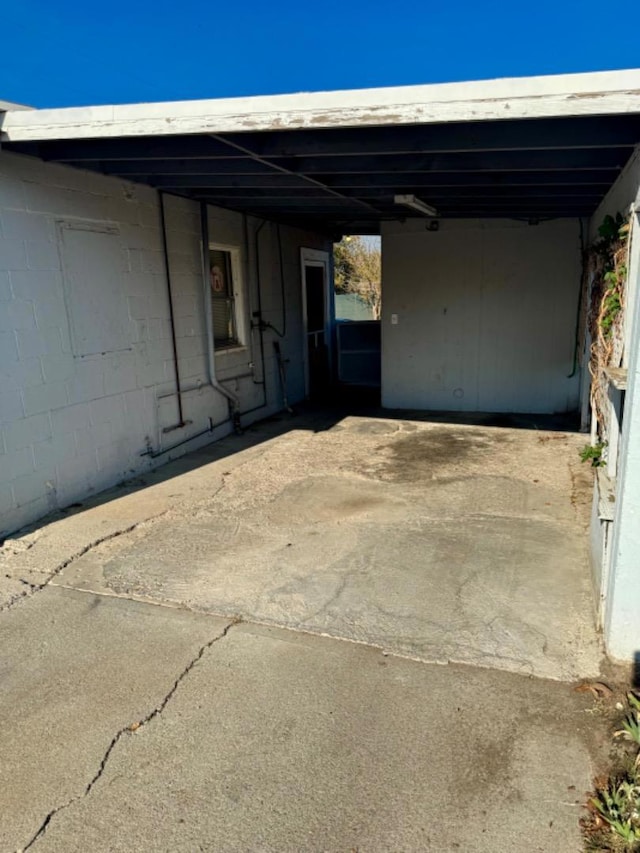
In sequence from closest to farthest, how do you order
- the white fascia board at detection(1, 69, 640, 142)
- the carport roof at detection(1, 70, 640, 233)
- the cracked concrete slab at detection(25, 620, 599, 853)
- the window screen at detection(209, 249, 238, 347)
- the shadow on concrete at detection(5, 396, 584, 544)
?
the cracked concrete slab at detection(25, 620, 599, 853), the white fascia board at detection(1, 69, 640, 142), the carport roof at detection(1, 70, 640, 233), the shadow on concrete at detection(5, 396, 584, 544), the window screen at detection(209, 249, 238, 347)

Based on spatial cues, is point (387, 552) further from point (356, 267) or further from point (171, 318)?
point (356, 267)

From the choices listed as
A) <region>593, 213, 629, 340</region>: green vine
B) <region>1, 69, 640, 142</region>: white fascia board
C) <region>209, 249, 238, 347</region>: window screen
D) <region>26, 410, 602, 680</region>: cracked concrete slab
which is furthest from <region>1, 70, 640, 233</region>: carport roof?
<region>26, 410, 602, 680</region>: cracked concrete slab

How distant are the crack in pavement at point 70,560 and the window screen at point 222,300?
324cm

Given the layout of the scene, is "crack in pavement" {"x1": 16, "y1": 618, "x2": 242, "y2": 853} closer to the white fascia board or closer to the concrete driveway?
the concrete driveway

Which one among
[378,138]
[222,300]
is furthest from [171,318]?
[378,138]

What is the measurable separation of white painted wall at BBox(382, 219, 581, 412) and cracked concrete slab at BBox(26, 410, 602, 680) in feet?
6.55

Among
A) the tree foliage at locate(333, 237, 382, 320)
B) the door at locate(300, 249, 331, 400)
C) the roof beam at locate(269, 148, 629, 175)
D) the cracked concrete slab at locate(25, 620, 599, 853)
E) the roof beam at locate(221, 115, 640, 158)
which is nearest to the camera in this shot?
the cracked concrete slab at locate(25, 620, 599, 853)

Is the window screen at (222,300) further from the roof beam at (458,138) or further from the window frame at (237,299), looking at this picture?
the roof beam at (458,138)

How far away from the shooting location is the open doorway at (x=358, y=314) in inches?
438

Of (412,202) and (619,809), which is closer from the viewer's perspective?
(619,809)

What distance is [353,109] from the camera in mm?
3209

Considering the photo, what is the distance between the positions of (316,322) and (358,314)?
6517 millimetres

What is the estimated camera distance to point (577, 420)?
776cm

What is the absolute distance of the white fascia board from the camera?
2771 mm
